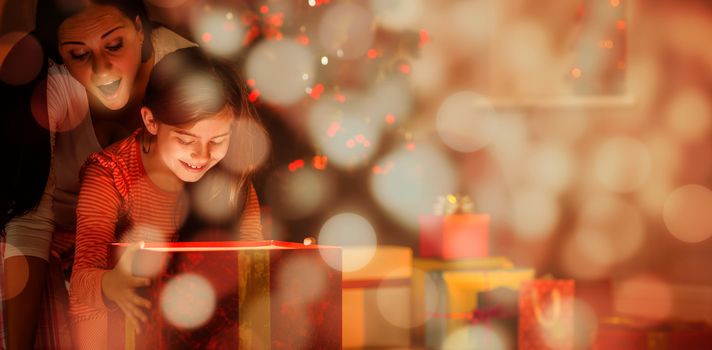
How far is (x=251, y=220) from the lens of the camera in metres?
1.11

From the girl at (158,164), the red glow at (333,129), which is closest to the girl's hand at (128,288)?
the girl at (158,164)

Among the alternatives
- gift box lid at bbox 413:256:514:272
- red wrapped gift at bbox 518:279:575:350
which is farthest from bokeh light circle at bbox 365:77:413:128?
red wrapped gift at bbox 518:279:575:350

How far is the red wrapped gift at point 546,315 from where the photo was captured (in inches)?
77.2

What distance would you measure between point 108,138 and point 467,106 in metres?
2.15

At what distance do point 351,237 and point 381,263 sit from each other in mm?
135

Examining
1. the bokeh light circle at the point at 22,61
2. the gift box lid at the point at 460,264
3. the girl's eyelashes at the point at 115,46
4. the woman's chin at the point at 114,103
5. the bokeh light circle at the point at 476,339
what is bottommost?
the bokeh light circle at the point at 476,339

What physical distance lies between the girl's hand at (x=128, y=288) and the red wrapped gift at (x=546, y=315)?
1.37 metres

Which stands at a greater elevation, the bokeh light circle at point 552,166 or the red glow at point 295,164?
the bokeh light circle at point 552,166

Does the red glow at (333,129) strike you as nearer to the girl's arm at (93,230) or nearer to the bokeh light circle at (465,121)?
the girl's arm at (93,230)

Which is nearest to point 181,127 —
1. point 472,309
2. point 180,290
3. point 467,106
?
point 180,290

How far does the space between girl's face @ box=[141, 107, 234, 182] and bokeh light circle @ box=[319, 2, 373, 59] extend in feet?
2.82

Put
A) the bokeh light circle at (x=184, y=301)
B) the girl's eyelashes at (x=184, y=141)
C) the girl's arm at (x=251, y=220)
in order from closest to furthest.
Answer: the bokeh light circle at (x=184, y=301) → the girl's eyelashes at (x=184, y=141) → the girl's arm at (x=251, y=220)

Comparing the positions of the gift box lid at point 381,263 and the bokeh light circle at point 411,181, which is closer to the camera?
the gift box lid at point 381,263

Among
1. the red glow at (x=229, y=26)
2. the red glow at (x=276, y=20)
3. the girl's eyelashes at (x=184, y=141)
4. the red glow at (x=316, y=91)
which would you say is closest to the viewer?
the girl's eyelashes at (x=184, y=141)
